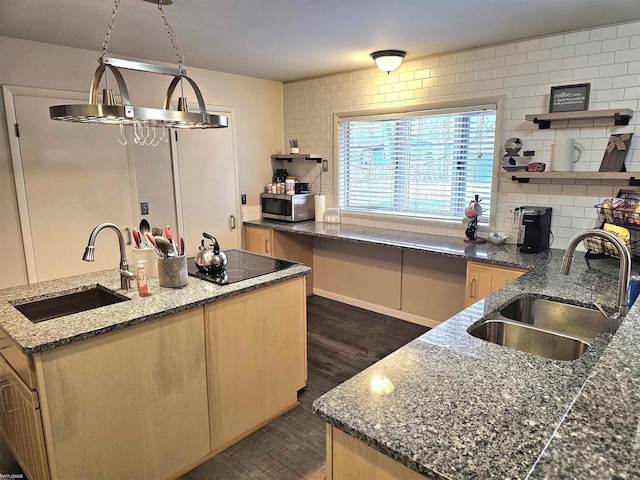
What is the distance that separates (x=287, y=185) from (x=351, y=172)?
72cm

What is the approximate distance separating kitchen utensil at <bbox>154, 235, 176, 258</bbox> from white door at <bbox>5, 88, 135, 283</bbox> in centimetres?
171

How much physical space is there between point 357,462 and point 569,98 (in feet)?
9.59

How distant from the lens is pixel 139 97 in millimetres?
3707

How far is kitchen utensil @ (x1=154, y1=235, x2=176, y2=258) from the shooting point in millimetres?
2088

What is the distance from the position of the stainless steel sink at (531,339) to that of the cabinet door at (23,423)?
69.2 inches

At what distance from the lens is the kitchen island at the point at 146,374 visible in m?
1.65

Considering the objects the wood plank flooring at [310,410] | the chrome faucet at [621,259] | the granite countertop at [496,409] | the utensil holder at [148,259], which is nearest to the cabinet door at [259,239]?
the wood plank flooring at [310,410]

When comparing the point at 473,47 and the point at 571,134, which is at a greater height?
the point at 473,47

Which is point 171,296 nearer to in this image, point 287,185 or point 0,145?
point 0,145

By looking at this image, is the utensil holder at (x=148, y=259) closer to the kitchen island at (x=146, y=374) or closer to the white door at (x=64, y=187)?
the kitchen island at (x=146, y=374)

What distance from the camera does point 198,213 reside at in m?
4.23

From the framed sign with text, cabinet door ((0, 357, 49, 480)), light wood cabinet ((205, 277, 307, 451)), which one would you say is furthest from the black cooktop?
the framed sign with text

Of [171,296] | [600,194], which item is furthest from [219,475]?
[600,194]

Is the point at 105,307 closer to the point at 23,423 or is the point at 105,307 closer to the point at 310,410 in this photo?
the point at 23,423
